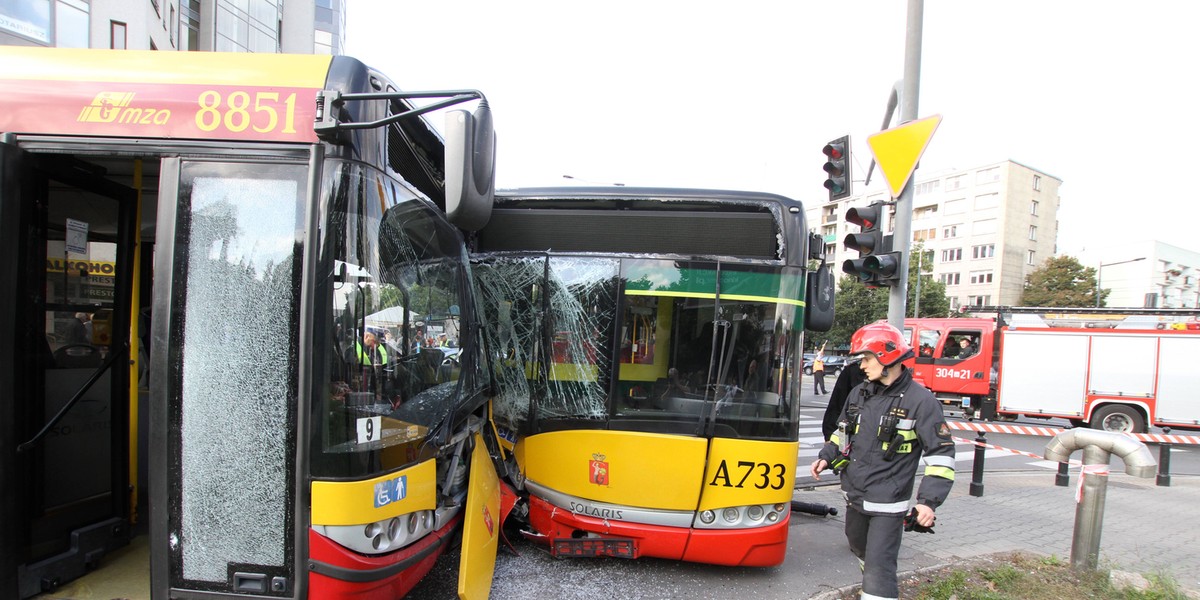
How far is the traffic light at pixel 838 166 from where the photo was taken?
7.02 m

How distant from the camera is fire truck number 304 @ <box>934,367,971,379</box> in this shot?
52.2 feet

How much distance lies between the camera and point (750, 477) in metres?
3.93

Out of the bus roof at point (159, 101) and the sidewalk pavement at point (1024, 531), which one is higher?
the bus roof at point (159, 101)

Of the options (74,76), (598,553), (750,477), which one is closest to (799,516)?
(750,477)

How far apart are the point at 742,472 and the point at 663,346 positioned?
98cm

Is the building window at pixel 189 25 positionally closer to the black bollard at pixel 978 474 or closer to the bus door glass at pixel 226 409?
the bus door glass at pixel 226 409

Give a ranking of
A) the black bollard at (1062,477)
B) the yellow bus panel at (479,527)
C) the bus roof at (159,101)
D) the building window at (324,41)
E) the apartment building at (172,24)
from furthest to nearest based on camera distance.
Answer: the building window at (324,41) < the apartment building at (172,24) < the black bollard at (1062,477) < the yellow bus panel at (479,527) < the bus roof at (159,101)

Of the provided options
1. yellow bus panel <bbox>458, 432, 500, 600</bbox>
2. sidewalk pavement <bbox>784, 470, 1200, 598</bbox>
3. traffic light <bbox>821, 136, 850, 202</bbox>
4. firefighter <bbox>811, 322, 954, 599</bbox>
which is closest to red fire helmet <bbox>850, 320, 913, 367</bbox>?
firefighter <bbox>811, 322, 954, 599</bbox>

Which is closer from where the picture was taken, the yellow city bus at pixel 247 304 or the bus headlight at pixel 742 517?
the yellow city bus at pixel 247 304

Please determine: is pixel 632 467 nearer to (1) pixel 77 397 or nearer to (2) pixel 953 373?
(1) pixel 77 397

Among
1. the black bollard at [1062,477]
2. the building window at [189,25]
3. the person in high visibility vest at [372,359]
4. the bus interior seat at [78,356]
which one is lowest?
the black bollard at [1062,477]

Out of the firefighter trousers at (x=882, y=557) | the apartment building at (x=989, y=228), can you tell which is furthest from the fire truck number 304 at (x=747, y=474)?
the apartment building at (x=989, y=228)

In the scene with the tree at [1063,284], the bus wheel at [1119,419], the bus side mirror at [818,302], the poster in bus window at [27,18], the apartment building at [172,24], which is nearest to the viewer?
the bus side mirror at [818,302]

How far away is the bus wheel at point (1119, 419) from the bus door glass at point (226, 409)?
16.3 m
